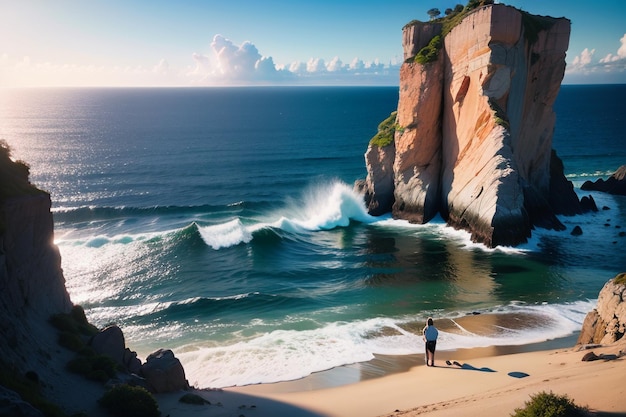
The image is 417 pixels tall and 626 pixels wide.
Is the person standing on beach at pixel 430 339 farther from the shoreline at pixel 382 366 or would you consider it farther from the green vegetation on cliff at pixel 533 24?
the green vegetation on cliff at pixel 533 24

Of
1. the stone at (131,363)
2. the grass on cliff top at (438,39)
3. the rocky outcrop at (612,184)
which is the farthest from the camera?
the rocky outcrop at (612,184)

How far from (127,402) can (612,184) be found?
45863 millimetres

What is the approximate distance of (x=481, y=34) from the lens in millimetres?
32094

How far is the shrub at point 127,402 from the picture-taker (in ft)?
33.2

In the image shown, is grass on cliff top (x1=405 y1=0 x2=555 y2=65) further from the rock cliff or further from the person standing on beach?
the person standing on beach

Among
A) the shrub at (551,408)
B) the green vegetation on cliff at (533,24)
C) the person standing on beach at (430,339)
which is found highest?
the green vegetation on cliff at (533,24)

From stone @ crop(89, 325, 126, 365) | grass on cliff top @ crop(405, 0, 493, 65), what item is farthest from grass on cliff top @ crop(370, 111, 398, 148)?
stone @ crop(89, 325, 126, 365)

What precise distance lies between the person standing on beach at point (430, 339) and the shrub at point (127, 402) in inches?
334

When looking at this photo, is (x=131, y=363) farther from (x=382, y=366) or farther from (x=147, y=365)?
(x=382, y=366)

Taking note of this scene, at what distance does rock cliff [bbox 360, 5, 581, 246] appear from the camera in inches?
1211

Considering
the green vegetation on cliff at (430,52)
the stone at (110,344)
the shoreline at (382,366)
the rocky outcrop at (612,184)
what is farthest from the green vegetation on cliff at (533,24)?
the stone at (110,344)

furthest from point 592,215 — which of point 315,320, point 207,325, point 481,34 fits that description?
point 207,325

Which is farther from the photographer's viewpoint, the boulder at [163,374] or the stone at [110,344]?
the stone at [110,344]

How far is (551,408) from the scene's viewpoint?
9.15 metres
